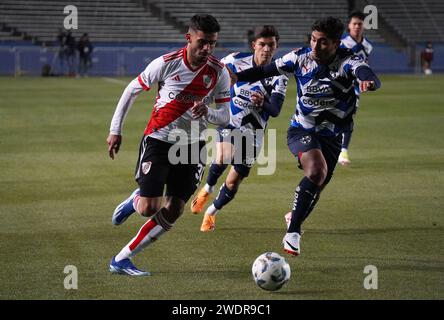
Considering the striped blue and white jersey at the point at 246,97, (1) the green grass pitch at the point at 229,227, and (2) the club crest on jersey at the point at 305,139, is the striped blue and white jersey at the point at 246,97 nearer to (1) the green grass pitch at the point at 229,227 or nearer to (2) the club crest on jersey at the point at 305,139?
(1) the green grass pitch at the point at 229,227

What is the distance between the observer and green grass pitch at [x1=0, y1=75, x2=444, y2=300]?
7.00 meters

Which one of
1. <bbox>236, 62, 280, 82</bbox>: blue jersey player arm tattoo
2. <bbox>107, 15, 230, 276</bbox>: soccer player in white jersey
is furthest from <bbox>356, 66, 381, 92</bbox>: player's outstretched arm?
<bbox>107, 15, 230, 276</bbox>: soccer player in white jersey

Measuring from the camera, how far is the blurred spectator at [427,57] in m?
42.9

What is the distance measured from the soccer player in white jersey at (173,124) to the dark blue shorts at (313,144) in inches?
41.6

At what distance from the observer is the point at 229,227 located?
31.4 feet

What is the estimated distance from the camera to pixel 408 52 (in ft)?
146

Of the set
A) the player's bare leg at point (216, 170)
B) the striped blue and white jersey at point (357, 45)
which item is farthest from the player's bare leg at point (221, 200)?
the striped blue and white jersey at point (357, 45)

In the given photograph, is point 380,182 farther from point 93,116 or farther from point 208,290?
point 93,116

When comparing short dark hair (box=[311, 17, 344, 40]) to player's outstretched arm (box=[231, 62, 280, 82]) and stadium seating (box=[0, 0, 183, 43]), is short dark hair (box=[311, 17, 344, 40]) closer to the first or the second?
player's outstretched arm (box=[231, 62, 280, 82])

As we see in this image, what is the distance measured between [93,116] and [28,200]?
10.8m

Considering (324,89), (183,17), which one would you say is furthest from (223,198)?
(183,17)

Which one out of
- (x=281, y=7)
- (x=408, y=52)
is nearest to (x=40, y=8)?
(x=281, y=7)

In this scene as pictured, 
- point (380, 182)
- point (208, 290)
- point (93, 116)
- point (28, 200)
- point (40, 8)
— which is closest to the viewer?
point (208, 290)

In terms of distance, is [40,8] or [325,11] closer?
[40,8]
